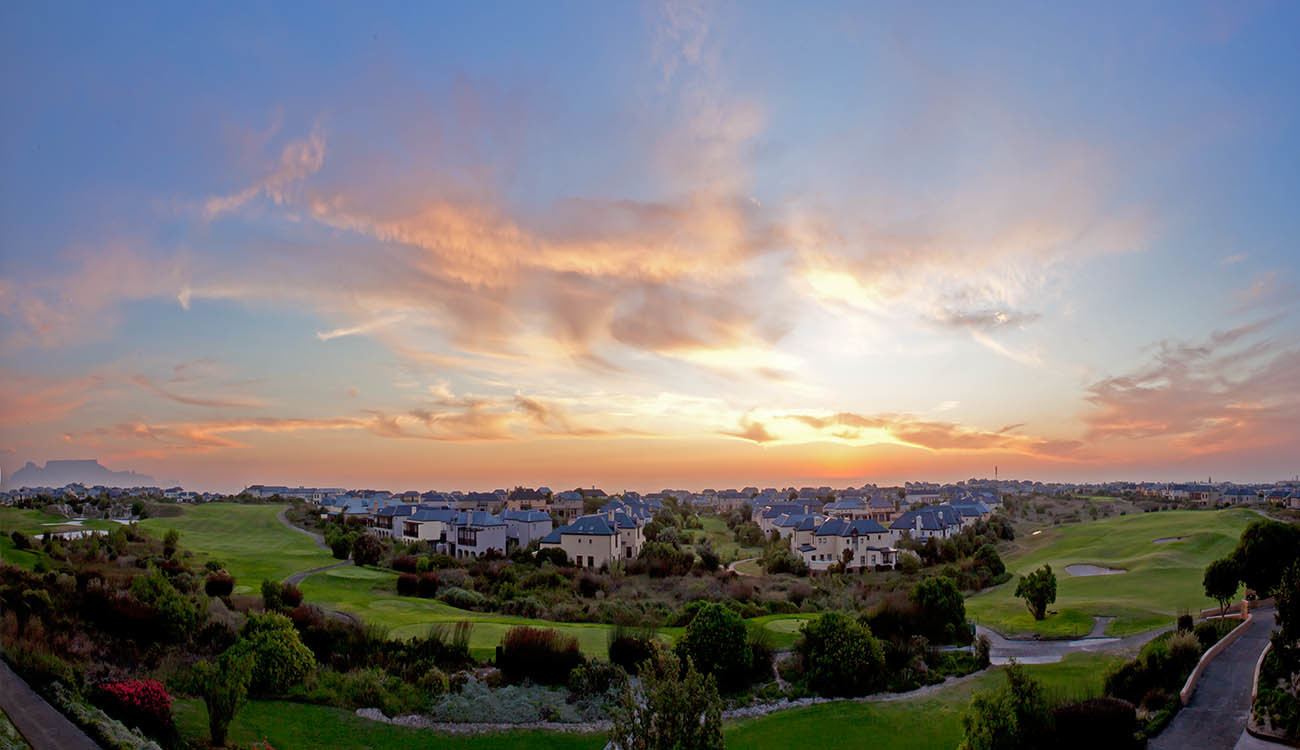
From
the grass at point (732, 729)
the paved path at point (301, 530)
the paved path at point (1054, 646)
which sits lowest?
the paved path at point (301, 530)

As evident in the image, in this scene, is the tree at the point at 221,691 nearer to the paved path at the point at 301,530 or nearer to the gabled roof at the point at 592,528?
the gabled roof at the point at 592,528

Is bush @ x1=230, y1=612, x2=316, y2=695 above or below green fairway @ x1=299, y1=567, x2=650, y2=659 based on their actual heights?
above

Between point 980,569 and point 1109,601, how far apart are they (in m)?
13.7

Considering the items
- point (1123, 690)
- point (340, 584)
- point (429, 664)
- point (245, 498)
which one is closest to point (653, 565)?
point (340, 584)

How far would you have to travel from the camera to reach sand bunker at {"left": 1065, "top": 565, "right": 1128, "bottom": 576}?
4732cm

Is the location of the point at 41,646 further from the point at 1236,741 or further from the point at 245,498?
the point at 245,498

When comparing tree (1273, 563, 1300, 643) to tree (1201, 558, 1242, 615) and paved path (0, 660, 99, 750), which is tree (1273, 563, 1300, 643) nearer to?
tree (1201, 558, 1242, 615)

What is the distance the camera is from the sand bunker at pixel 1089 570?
47316mm

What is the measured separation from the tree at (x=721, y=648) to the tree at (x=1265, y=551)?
15367 mm

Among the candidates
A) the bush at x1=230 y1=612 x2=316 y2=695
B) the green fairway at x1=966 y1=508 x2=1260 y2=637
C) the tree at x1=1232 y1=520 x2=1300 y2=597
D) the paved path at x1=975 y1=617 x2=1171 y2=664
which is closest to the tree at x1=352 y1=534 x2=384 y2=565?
the bush at x1=230 y1=612 x2=316 y2=695

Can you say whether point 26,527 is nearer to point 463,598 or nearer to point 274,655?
point 463,598

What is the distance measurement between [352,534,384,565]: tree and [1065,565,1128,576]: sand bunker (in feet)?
156

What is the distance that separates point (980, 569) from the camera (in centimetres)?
4803

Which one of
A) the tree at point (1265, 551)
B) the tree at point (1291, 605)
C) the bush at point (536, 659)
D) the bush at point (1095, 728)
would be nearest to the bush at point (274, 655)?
the bush at point (536, 659)
